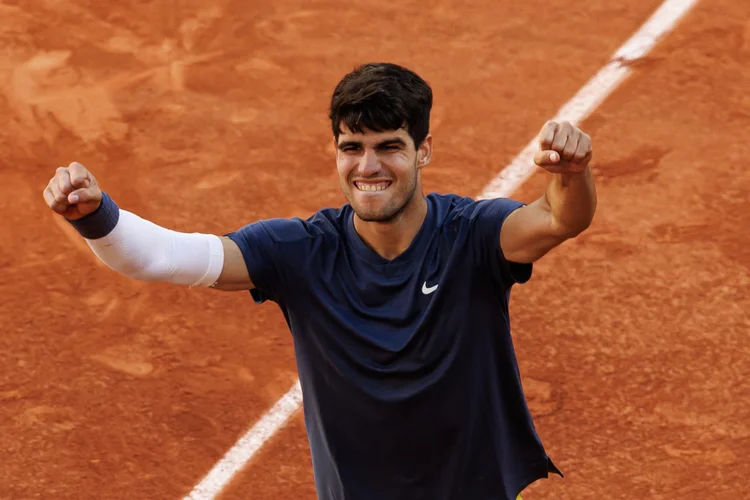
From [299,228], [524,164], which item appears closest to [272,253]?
[299,228]

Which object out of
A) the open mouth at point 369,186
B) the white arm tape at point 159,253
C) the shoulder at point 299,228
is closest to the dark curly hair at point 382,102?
the open mouth at point 369,186

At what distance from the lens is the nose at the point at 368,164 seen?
4.11 m

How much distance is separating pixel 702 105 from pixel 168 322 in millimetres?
3950

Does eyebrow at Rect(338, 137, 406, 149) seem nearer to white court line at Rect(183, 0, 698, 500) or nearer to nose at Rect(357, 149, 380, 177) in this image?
nose at Rect(357, 149, 380, 177)

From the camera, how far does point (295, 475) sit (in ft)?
21.2

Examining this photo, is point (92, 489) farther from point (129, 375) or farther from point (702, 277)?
point (702, 277)

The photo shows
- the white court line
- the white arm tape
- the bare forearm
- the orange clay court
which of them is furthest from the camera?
the orange clay court

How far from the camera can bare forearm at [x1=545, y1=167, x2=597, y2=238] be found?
152 inches

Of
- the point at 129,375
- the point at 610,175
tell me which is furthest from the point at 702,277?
the point at 129,375

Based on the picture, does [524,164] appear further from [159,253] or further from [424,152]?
[159,253]

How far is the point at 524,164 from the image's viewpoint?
8414mm

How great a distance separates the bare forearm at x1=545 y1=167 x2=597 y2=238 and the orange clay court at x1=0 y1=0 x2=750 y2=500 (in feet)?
9.00

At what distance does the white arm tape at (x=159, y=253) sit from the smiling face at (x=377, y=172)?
496 mm

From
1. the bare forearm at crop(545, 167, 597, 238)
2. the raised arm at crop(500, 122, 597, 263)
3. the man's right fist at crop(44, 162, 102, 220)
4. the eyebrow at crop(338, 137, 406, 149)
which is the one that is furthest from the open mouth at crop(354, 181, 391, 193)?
the man's right fist at crop(44, 162, 102, 220)
